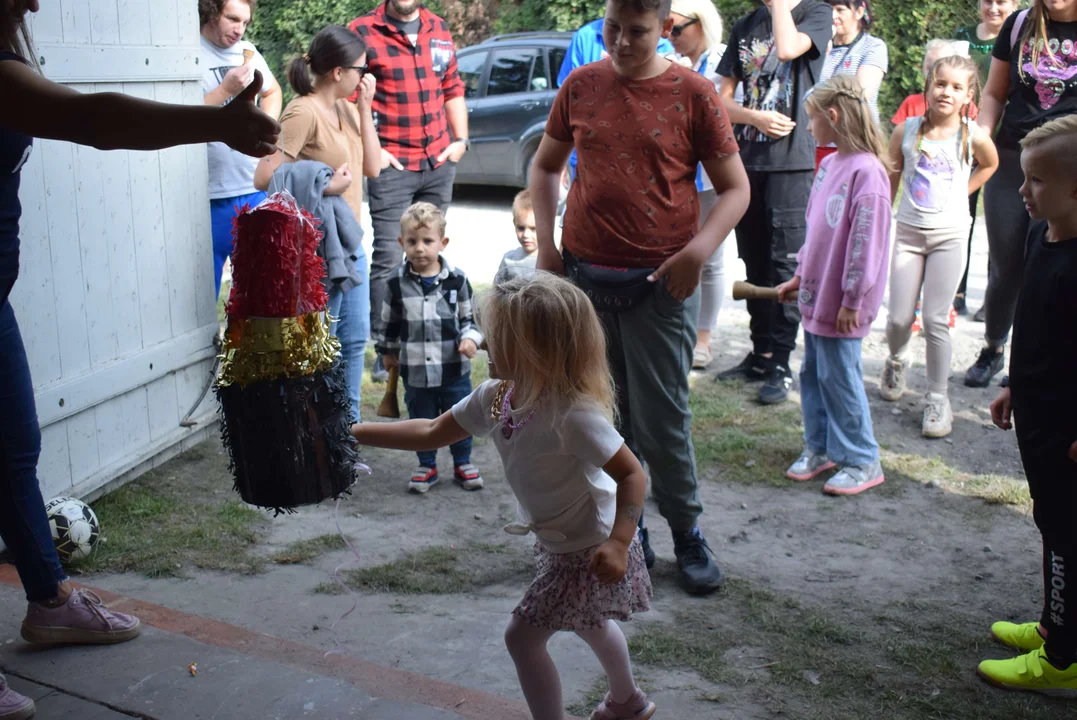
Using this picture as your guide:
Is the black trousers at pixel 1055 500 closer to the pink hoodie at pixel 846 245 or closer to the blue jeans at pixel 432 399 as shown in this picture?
the pink hoodie at pixel 846 245

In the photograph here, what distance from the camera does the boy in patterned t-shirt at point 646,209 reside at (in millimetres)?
3322

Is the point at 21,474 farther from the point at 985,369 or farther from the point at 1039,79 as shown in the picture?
the point at 985,369

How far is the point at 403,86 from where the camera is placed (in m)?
6.23

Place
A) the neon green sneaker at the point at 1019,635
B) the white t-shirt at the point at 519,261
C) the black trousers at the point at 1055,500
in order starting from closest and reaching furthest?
the black trousers at the point at 1055,500
the neon green sneaker at the point at 1019,635
the white t-shirt at the point at 519,261

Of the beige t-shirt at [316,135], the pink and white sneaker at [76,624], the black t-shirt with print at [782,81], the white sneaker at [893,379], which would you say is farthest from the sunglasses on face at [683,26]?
the pink and white sneaker at [76,624]

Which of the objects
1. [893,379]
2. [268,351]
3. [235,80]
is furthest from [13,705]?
[893,379]

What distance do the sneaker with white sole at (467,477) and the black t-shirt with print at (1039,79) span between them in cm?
280

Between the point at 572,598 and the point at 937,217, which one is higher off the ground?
the point at 937,217

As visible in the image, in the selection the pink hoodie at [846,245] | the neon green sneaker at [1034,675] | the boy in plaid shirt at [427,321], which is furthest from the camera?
the boy in plaid shirt at [427,321]

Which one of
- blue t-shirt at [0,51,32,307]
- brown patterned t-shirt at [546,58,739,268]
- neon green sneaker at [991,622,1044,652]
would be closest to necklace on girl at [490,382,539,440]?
brown patterned t-shirt at [546,58,739,268]

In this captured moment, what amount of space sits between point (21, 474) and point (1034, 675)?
9.27ft

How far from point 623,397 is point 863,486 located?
59.9 inches

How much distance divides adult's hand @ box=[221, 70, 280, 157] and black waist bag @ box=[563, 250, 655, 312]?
139 centimetres

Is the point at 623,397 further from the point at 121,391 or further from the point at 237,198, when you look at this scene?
the point at 237,198
